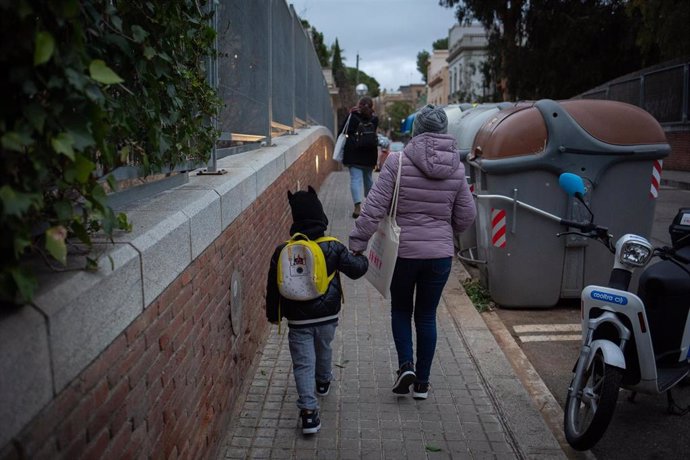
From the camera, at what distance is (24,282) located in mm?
1516

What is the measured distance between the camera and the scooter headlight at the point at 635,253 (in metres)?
3.76

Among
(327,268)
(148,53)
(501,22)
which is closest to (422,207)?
(327,268)

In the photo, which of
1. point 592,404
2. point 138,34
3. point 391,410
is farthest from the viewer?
point 391,410

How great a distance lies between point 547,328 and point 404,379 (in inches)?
94.1

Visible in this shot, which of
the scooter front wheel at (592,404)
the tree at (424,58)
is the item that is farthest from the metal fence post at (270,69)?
the tree at (424,58)

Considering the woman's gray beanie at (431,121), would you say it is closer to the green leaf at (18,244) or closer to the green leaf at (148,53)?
the green leaf at (148,53)

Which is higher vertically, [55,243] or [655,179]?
[55,243]

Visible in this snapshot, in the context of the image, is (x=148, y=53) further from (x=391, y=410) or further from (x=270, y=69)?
(x=270, y=69)

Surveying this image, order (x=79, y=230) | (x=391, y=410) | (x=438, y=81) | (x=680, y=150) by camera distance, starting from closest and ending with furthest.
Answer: (x=79, y=230), (x=391, y=410), (x=680, y=150), (x=438, y=81)

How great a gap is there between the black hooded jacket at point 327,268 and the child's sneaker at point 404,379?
687 millimetres

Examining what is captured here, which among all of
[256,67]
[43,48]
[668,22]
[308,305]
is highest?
[668,22]

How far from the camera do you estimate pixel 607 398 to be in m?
3.50

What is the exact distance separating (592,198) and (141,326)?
4.98 m

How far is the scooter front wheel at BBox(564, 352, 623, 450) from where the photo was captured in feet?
11.5
